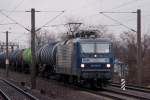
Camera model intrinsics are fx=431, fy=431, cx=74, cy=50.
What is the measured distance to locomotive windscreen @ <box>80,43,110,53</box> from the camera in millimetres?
26938

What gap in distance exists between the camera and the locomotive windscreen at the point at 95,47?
26938mm

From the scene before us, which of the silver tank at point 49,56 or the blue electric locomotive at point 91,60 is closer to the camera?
the blue electric locomotive at point 91,60

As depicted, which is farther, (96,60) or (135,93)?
(96,60)

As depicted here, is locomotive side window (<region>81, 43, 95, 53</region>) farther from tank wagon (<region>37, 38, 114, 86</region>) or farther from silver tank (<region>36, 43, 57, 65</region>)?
silver tank (<region>36, 43, 57, 65</region>)

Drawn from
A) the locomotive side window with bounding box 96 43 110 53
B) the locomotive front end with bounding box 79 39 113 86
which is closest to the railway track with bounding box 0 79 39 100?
the locomotive front end with bounding box 79 39 113 86

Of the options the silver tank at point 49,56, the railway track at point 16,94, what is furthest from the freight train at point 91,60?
the silver tank at point 49,56

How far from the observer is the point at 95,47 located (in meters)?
27.0

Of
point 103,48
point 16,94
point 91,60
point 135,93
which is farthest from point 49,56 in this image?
point 135,93

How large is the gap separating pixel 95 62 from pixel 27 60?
89.7 feet

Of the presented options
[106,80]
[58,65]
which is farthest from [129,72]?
[106,80]

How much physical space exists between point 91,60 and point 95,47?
99 cm

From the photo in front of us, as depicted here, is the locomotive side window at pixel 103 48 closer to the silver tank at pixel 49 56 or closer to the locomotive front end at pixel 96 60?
the locomotive front end at pixel 96 60

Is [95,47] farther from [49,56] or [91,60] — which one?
[49,56]

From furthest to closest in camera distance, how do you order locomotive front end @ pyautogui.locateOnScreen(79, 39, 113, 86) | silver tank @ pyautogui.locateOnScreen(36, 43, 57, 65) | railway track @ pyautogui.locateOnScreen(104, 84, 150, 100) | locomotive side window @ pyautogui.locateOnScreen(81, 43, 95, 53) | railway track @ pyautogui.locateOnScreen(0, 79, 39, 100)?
1. silver tank @ pyautogui.locateOnScreen(36, 43, 57, 65)
2. locomotive side window @ pyautogui.locateOnScreen(81, 43, 95, 53)
3. locomotive front end @ pyautogui.locateOnScreen(79, 39, 113, 86)
4. railway track @ pyautogui.locateOnScreen(0, 79, 39, 100)
5. railway track @ pyautogui.locateOnScreen(104, 84, 150, 100)
